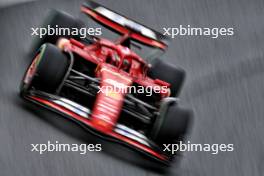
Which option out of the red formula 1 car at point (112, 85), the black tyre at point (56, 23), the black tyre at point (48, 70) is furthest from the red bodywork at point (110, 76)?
the black tyre at point (56, 23)

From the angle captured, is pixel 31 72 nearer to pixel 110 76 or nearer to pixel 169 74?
pixel 110 76

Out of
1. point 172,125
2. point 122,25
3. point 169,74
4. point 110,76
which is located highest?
point 122,25

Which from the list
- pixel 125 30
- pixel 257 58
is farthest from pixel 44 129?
pixel 257 58

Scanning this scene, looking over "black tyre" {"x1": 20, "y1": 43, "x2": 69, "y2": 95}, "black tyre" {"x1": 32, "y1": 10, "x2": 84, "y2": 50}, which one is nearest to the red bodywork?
"black tyre" {"x1": 20, "y1": 43, "x2": 69, "y2": 95}

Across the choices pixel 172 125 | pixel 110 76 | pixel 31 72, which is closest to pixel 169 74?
pixel 110 76

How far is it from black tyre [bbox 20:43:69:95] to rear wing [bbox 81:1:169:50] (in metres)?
0.80

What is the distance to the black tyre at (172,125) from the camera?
675 centimetres

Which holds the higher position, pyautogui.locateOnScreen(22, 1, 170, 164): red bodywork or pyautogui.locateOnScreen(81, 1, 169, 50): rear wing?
pyautogui.locateOnScreen(81, 1, 169, 50): rear wing

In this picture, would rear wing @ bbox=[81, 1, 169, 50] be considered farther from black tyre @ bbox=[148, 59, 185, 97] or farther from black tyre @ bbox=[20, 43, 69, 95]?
black tyre @ bbox=[20, 43, 69, 95]

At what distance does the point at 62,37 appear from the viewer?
813 centimetres

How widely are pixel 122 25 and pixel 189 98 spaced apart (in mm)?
1664

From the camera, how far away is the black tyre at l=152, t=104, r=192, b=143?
22.1 feet

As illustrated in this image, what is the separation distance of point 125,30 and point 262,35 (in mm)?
3521

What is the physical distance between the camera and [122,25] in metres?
7.59
